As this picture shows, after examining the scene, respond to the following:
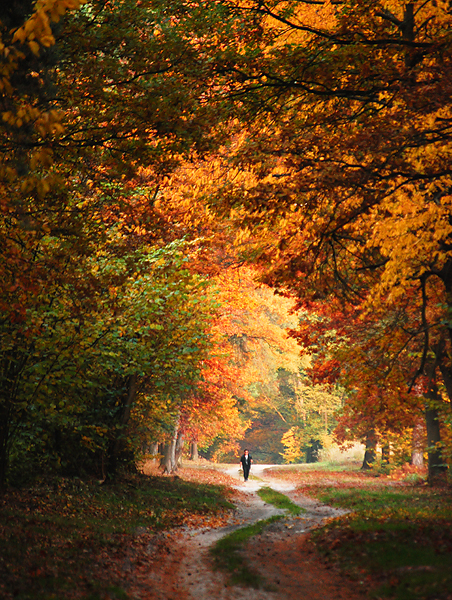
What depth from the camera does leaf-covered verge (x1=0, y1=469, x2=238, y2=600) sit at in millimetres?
5695

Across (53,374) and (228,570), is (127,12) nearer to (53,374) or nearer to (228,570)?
(53,374)

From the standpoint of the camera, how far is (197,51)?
7281 millimetres

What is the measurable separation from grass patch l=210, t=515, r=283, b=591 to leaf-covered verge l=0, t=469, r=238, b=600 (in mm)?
1103

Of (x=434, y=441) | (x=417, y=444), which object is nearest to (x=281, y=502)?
(x=434, y=441)

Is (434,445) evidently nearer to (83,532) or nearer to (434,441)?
(434,441)

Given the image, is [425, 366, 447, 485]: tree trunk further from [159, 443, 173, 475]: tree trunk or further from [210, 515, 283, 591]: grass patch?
[159, 443, 173, 475]: tree trunk

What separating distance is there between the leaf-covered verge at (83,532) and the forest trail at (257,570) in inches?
15.2

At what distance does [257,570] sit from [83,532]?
9.70 feet

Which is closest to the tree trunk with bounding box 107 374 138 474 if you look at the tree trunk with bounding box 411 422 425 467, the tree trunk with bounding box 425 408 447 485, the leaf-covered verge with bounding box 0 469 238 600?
the leaf-covered verge with bounding box 0 469 238 600

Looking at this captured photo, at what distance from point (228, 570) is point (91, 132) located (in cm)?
649

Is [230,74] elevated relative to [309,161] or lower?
elevated

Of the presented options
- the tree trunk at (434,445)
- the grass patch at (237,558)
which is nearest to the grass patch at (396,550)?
the grass patch at (237,558)

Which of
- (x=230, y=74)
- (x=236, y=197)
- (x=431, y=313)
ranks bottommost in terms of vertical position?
(x=431, y=313)

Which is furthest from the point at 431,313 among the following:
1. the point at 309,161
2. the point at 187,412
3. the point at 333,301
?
the point at 187,412
